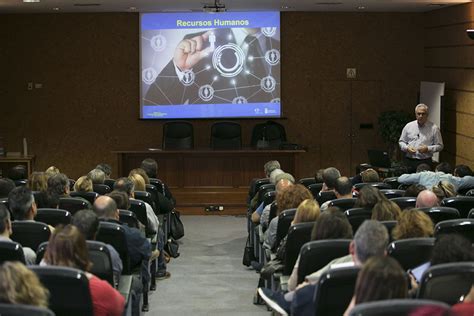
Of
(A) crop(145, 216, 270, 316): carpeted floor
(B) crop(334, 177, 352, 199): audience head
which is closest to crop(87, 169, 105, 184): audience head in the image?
(A) crop(145, 216, 270, 316): carpeted floor

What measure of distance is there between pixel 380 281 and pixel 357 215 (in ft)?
10.8

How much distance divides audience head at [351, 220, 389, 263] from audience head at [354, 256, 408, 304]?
0.89m

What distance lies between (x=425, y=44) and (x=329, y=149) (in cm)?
247

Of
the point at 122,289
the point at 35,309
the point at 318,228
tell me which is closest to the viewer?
the point at 35,309

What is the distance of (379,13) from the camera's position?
1605cm

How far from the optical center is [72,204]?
305 inches

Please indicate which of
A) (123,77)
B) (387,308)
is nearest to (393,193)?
(387,308)

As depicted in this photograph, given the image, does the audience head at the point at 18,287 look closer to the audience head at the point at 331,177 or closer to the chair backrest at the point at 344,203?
the chair backrest at the point at 344,203

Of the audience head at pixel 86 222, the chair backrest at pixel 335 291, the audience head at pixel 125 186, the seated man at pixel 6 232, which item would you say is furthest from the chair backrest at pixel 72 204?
the chair backrest at pixel 335 291

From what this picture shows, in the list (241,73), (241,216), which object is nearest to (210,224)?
(241,216)

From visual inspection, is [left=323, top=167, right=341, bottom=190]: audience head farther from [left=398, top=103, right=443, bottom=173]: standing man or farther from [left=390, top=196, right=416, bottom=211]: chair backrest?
[left=398, top=103, right=443, bottom=173]: standing man

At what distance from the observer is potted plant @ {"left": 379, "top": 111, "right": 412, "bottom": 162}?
15.4m

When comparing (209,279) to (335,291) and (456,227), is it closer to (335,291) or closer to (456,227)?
(456,227)

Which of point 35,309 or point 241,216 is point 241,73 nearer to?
point 241,216
